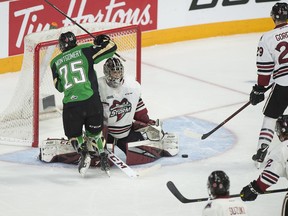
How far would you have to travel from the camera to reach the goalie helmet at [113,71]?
21.9 feet

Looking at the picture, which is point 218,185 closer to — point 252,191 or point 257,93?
point 252,191

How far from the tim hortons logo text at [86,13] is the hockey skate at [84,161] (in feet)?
8.46

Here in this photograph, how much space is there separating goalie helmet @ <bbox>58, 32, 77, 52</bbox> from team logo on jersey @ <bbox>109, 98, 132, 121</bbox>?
0.47 m

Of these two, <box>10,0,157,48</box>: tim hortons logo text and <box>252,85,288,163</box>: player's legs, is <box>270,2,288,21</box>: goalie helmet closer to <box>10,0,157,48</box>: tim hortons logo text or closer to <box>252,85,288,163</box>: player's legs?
<box>252,85,288,163</box>: player's legs

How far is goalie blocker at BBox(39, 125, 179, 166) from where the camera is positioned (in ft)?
22.7

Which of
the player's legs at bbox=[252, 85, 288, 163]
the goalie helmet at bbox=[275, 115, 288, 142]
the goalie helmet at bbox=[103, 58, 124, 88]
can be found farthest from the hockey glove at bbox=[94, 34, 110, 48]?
the goalie helmet at bbox=[275, 115, 288, 142]

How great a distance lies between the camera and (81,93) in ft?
21.7

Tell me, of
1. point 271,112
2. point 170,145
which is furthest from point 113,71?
point 271,112

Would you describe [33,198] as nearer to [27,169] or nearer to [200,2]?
[27,169]

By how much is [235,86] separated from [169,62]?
3.04 ft

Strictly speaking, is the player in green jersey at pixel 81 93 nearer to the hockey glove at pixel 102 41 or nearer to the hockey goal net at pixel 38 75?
the hockey glove at pixel 102 41

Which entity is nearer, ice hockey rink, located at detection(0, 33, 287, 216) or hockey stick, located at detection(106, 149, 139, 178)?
ice hockey rink, located at detection(0, 33, 287, 216)

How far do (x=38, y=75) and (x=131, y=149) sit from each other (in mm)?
917

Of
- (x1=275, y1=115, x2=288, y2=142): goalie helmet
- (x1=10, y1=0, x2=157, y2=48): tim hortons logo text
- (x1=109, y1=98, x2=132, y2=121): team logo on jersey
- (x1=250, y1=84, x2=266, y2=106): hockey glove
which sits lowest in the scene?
(x1=10, y1=0, x2=157, y2=48): tim hortons logo text
